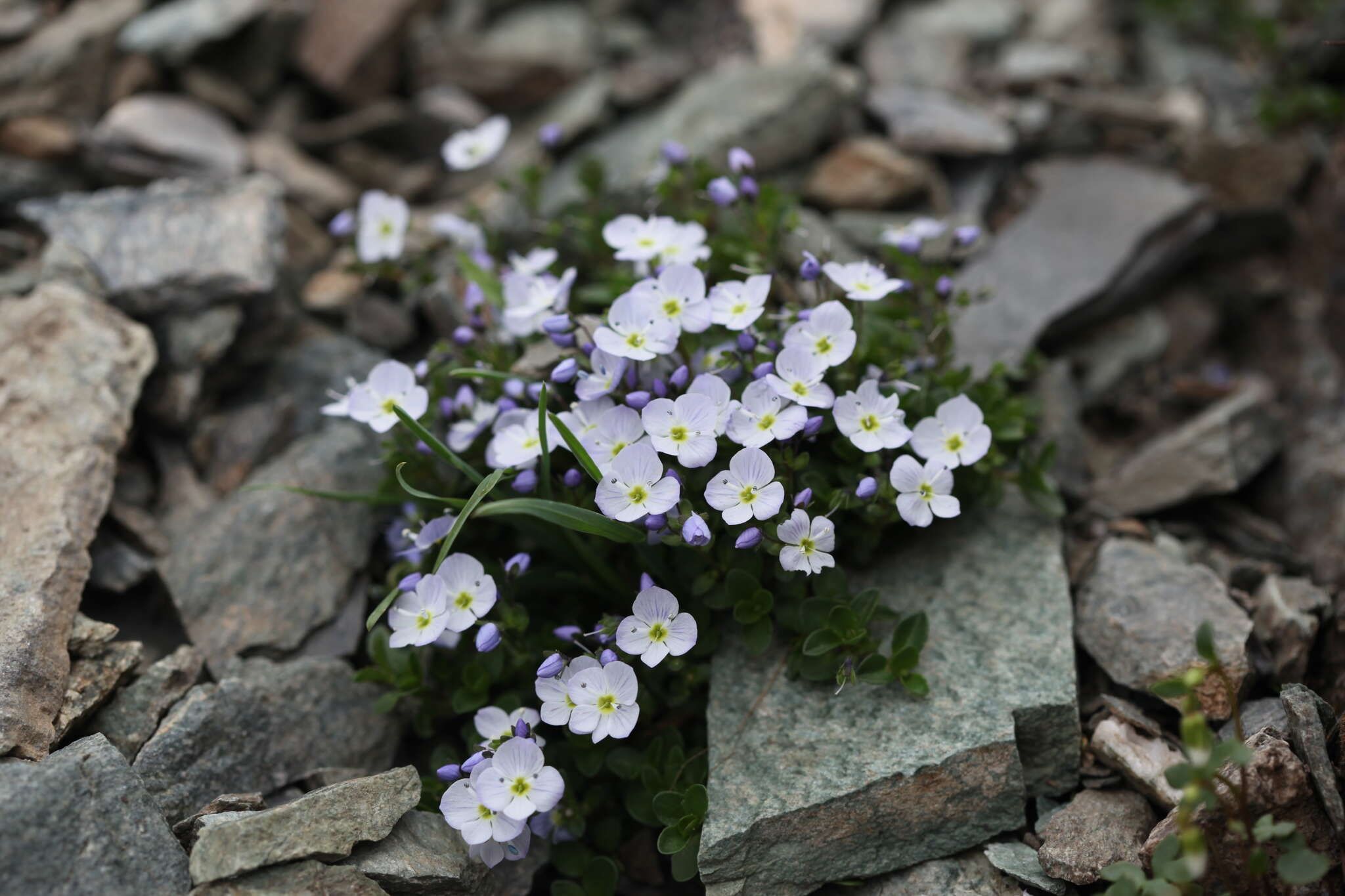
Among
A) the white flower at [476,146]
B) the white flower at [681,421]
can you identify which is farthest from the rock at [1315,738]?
the white flower at [476,146]

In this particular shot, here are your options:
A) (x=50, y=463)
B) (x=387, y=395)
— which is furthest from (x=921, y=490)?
(x=50, y=463)

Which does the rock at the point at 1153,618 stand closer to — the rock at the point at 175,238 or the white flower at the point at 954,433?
the white flower at the point at 954,433

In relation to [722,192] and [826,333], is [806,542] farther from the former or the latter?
[722,192]

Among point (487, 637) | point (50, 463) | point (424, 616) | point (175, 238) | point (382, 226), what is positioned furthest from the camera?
point (382, 226)

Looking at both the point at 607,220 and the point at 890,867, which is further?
the point at 607,220

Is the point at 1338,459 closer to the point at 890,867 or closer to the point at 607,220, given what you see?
the point at 890,867

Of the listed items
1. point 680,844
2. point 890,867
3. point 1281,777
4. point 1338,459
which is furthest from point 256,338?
point 1338,459
